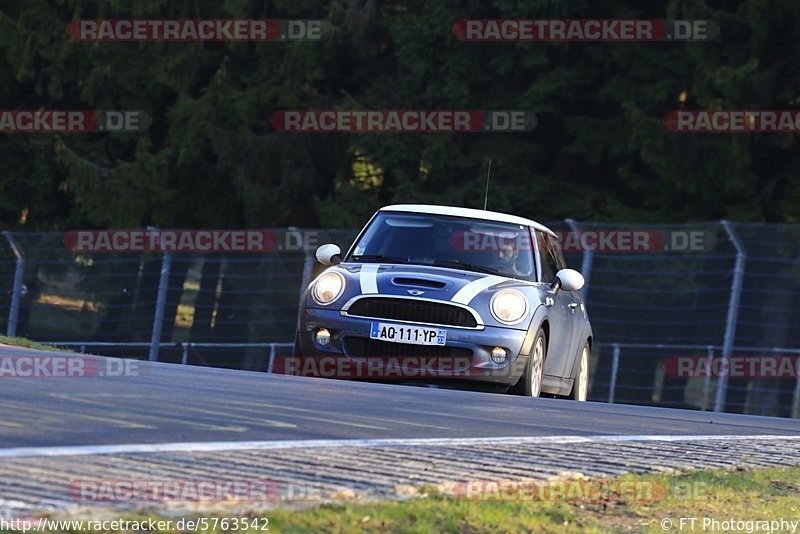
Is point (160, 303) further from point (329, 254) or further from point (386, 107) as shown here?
point (386, 107)

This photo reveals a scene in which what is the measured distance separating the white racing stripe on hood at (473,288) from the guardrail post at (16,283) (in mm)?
10701

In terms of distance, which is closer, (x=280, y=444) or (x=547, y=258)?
(x=280, y=444)

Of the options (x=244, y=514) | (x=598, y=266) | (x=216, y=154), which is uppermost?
(x=216, y=154)

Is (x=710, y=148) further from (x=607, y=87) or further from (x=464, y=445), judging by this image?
(x=464, y=445)

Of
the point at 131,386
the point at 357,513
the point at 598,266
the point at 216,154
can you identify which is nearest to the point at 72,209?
the point at 216,154

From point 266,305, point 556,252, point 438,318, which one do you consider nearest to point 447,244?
point 438,318

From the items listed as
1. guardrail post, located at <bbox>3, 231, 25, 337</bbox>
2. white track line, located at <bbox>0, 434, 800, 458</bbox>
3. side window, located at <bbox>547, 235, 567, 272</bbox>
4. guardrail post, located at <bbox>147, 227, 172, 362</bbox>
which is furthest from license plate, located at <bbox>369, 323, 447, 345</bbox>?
guardrail post, located at <bbox>3, 231, 25, 337</bbox>

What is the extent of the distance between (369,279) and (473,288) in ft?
2.42

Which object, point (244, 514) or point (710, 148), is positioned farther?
point (710, 148)

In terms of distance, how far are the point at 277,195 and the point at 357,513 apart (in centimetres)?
2590

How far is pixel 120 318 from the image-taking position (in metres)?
21.7

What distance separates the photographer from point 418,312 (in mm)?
11273

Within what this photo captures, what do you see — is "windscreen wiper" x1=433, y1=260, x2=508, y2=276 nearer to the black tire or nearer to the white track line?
the black tire

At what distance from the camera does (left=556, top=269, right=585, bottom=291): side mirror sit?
40.8 feet
